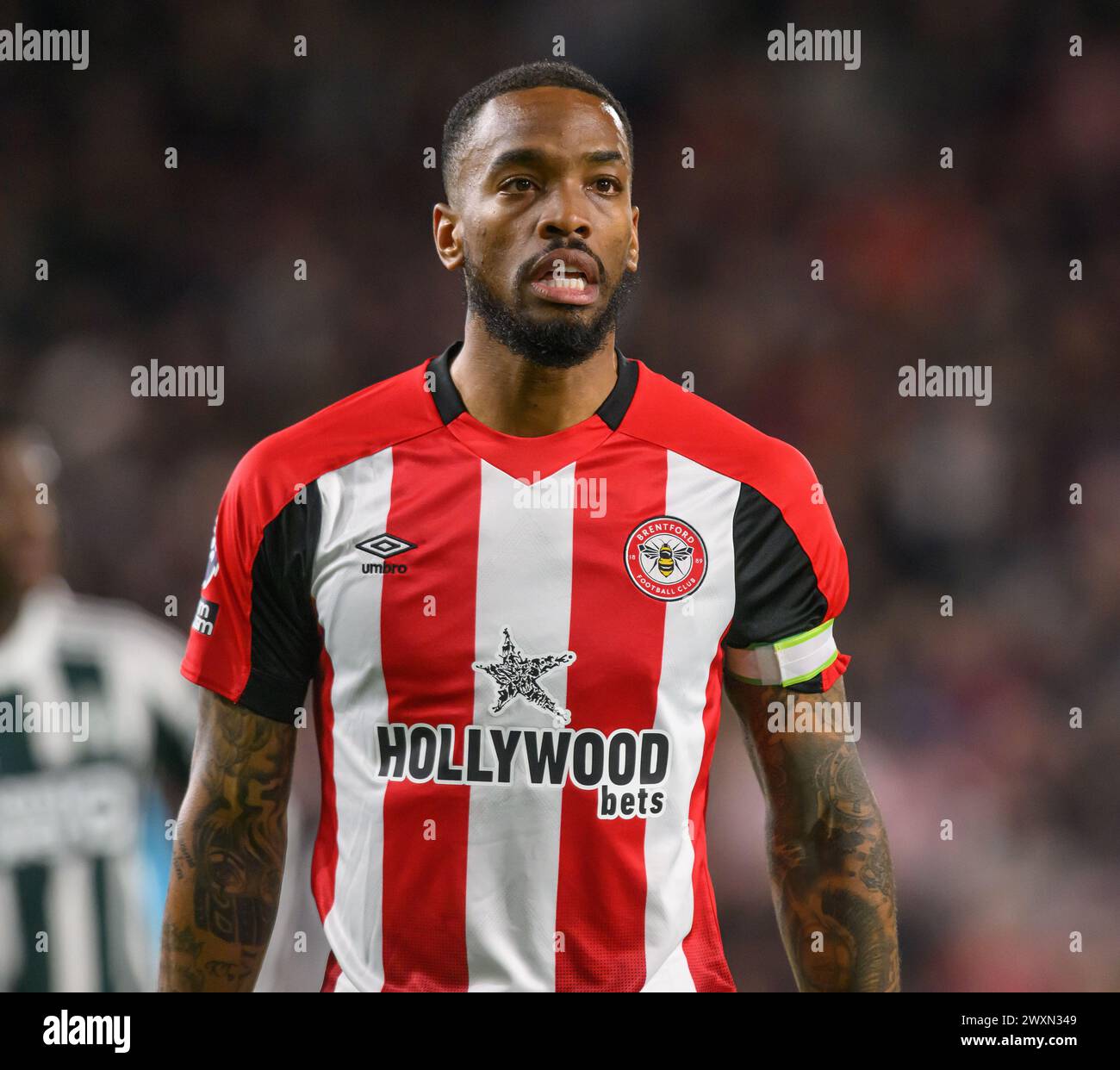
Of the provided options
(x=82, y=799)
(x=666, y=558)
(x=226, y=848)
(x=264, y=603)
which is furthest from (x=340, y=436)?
(x=82, y=799)

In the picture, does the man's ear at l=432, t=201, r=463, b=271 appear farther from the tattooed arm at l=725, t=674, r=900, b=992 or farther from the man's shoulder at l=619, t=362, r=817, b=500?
the tattooed arm at l=725, t=674, r=900, b=992

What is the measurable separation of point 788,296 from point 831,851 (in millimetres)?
2470

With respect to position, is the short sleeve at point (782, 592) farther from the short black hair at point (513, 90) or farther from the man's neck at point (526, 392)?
the short black hair at point (513, 90)

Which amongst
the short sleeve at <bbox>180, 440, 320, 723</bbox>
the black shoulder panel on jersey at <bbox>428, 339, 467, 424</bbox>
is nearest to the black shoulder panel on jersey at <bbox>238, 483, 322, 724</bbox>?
the short sleeve at <bbox>180, 440, 320, 723</bbox>

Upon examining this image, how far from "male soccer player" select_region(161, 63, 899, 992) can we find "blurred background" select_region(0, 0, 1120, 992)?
174 centimetres

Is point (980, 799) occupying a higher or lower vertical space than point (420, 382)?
lower

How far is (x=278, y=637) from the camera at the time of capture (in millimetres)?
1968

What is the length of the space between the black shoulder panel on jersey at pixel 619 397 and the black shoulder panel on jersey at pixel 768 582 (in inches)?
8.9

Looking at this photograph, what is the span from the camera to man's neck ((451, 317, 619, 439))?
202cm

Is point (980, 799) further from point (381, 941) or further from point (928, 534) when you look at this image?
point (381, 941)

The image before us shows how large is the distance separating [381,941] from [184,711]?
4.45 feet

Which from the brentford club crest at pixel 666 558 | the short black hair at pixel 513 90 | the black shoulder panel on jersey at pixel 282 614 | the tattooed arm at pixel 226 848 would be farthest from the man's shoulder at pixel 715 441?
the tattooed arm at pixel 226 848

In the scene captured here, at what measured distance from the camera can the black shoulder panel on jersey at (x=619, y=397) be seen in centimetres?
204

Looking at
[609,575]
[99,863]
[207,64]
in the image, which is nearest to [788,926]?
[609,575]
